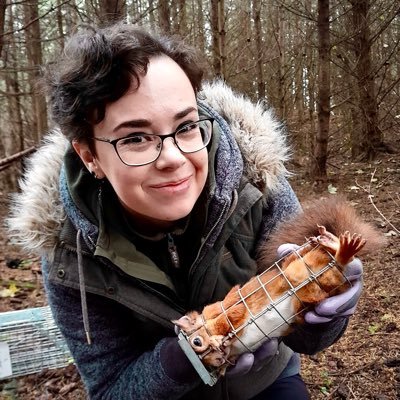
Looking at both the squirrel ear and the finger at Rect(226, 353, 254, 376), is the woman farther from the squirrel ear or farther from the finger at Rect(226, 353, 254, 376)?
the squirrel ear

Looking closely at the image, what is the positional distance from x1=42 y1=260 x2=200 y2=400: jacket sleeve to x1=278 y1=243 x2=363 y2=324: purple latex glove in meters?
0.50

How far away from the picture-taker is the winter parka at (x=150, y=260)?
1.46m

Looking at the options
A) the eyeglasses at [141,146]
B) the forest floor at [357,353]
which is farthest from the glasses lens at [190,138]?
the forest floor at [357,353]

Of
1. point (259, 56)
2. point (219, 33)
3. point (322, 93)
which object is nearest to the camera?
point (322, 93)

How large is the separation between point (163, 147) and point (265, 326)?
0.59 meters

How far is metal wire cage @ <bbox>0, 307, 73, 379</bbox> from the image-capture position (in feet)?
9.79

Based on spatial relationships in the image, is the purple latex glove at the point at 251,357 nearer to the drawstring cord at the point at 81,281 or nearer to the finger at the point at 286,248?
the finger at the point at 286,248

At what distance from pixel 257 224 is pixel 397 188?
4.48 metres

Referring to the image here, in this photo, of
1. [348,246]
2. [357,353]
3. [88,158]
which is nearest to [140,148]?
[88,158]

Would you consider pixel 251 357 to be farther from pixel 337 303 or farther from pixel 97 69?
pixel 97 69

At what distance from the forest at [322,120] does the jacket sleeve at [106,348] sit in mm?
744

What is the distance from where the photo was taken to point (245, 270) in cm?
162

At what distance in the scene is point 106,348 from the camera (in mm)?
1617

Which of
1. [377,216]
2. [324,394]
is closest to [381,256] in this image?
[377,216]
